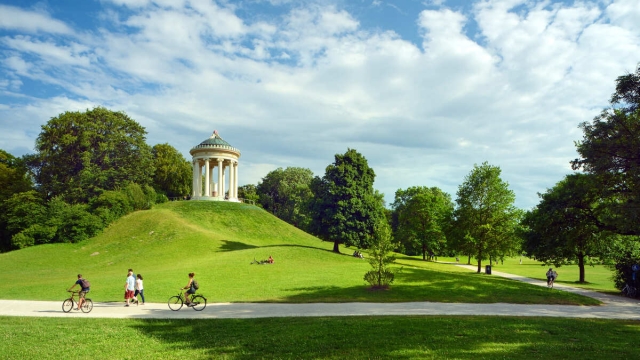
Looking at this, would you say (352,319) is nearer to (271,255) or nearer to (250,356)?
(250,356)

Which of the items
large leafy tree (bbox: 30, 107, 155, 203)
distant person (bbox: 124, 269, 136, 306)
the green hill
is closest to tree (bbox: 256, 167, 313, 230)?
the green hill

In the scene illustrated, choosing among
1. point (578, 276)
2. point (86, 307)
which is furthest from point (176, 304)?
point (578, 276)

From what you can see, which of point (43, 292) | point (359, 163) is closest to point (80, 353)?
point (43, 292)

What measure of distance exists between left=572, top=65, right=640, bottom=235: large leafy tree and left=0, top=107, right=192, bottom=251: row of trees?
1993 inches

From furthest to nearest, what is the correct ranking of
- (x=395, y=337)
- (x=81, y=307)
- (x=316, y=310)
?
(x=81, y=307) < (x=316, y=310) < (x=395, y=337)

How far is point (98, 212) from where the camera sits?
51.6 meters

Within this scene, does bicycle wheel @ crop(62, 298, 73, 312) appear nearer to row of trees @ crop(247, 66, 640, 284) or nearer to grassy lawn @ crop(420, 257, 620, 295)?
row of trees @ crop(247, 66, 640, 284)

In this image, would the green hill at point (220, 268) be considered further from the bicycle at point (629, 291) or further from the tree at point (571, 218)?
the bicycle at point (629, 291)

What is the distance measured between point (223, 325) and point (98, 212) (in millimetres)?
44883

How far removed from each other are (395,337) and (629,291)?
2122 cm

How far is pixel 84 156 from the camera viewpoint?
5444cm

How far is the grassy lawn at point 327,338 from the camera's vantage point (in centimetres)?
1029

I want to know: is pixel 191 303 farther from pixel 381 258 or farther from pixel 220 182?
pixel 220 182

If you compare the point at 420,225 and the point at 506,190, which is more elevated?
the point at 506,190
